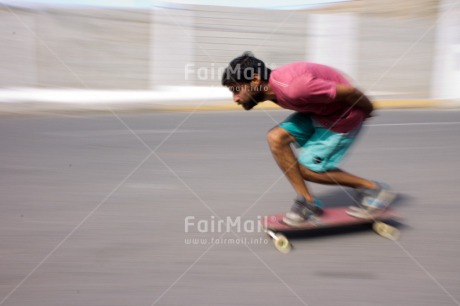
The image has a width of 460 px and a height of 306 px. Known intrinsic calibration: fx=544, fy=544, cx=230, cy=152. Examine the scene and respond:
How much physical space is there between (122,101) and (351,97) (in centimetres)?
1061

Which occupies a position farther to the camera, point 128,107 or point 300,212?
point 128,107

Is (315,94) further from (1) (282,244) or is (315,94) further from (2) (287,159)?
(1) (282,244)

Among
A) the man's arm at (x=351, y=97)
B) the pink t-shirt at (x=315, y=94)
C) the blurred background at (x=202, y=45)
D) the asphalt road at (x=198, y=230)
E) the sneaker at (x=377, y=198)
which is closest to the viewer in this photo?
the asphalt road at (x=198, y=230)

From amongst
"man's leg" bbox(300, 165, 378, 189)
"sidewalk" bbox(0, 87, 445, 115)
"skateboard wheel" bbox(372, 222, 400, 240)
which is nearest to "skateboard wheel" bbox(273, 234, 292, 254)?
"man's leg" bbox(300, 165, 378, 189)

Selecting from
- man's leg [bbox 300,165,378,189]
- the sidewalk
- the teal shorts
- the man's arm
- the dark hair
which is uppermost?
the dark hair

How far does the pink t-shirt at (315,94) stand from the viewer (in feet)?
12.1

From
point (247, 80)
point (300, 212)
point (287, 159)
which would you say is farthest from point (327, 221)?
point (247, 80)

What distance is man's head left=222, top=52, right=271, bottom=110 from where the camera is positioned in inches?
150

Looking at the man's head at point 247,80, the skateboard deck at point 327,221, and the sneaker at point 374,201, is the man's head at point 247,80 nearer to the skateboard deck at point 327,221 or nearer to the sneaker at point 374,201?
the skateboard deck at point 327,221

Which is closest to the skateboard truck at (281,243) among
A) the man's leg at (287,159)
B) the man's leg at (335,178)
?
the man's leg at (287,159)

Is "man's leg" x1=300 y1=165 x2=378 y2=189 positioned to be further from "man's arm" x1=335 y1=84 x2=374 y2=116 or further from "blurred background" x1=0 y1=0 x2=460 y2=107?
"blurred background" x1=0 y1=0 x2=460 y2=107

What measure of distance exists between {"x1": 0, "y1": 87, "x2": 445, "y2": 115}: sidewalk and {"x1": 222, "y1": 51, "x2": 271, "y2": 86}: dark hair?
8739 mm

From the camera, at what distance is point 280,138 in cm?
417

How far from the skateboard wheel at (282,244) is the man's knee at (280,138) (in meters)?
0.70
